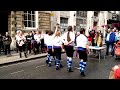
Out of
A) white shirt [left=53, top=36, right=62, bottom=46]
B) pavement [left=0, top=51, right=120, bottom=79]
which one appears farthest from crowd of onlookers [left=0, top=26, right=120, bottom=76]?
pavement [left=0, top=51, right=120, bottom=79]

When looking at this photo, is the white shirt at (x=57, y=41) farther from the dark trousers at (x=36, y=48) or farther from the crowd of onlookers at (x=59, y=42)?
the dark trousers at (x=36, y=48)

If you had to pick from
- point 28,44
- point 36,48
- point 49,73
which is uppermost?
point 28,44

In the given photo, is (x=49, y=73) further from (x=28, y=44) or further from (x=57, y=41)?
(x=28, y=44)

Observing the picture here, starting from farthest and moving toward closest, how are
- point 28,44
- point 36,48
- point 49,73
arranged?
point 36,48
point 28,44
point 49,73

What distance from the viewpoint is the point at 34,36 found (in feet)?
49.6

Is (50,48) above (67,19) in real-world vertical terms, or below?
below

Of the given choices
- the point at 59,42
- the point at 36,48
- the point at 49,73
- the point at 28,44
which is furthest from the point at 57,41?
the point at 36,48

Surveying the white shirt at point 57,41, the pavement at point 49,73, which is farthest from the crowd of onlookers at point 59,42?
the pavement at point 49,73

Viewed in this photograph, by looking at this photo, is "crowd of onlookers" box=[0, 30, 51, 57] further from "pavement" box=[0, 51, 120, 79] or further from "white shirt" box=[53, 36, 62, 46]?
"white shirt" box=[53, 36, 62, 46]

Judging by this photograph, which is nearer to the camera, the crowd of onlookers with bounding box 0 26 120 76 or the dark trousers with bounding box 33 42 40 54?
the crowd of onlookers with bounding box 0 26 120 76
